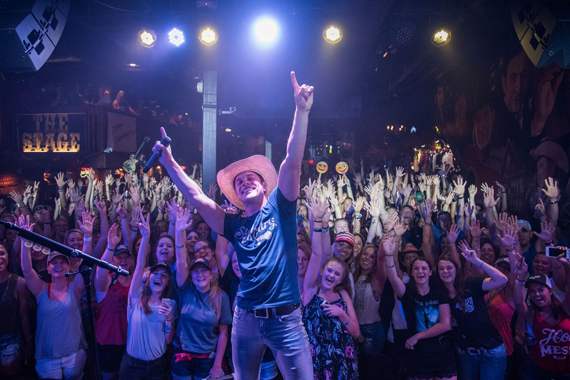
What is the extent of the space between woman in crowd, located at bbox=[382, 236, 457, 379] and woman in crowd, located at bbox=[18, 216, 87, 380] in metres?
2.71

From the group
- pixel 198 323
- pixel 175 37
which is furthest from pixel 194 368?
pixel 175 37

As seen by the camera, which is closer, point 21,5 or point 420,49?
point 21,5

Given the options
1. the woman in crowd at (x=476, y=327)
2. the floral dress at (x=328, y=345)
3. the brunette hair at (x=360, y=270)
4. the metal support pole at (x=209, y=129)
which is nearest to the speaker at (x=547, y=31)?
the woman in crowd at (x=476, y=327)

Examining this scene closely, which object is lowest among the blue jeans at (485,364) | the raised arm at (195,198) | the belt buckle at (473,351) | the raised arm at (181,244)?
the blue jeans at (485,364)

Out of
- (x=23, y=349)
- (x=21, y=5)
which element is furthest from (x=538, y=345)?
(x=21, y=5)

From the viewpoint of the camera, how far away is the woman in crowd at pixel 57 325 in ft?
9.39

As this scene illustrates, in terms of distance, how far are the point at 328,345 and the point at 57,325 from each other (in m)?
2.18

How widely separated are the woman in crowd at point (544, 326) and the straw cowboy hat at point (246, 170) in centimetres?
232

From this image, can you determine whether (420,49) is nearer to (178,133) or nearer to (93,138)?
(93,138)

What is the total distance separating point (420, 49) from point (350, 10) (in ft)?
9.27

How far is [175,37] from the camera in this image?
579 centimetres

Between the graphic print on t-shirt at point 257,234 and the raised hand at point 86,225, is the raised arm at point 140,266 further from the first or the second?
the graphic print on t-shirt at point 257,234

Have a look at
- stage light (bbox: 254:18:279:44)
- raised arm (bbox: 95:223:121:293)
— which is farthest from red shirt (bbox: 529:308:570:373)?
stage light (bbox: 254:18:279:44)

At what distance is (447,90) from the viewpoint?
9.51 meters
